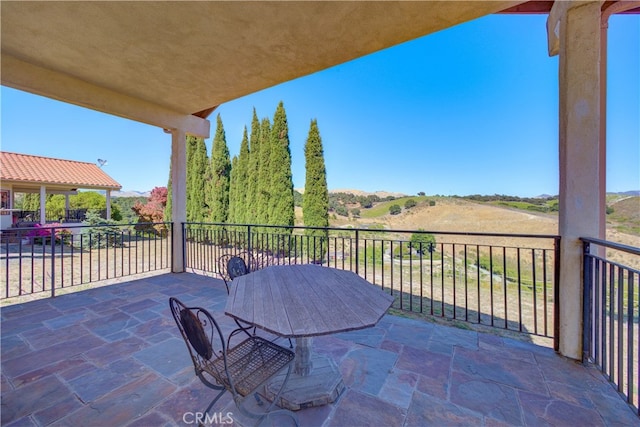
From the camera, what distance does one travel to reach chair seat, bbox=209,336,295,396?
47.4 inches

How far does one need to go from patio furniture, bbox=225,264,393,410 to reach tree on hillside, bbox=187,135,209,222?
35.4 ft

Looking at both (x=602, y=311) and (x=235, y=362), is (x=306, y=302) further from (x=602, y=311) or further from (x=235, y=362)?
(x=602, y=311)

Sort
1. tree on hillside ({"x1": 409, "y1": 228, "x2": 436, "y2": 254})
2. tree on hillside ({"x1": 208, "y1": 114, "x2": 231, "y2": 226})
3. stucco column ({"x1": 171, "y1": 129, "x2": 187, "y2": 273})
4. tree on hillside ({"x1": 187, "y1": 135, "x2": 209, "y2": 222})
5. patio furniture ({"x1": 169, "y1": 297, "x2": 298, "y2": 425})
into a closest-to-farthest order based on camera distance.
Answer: patio furniture ({"x1": 169, "y1": 297, "x2": 298, "y2": 425}) < tree on hillside ({"x1": 409, "y1": 228, "x2": 436, "y2": 254}) < stucco column ({"x1": 171, "y1": 129, "x2": 187, "y2": 273}) < tree on hillside ({"x1": 208, "y1": 114, "x2": 231, "y2": 226}) < tree on hillside ({"x1": 187, "y1": 135, "x2": 209, "y2": 222})

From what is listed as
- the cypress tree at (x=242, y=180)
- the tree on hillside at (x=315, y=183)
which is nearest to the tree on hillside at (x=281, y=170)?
the tree on hillside at (x=315, y=183)

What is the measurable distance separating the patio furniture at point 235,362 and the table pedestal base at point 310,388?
0.31 ft

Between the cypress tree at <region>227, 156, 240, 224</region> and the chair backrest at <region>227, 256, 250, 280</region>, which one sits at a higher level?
the cypress tree at <region>227, 156, 240, 224</region>

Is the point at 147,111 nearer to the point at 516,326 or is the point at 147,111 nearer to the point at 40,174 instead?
the point at 516,326

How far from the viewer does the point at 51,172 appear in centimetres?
1061

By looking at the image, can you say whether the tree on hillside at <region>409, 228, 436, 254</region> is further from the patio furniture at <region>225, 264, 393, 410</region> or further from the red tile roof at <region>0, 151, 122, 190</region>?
the red tile roof at <region>0, 151, 122, 190</region>

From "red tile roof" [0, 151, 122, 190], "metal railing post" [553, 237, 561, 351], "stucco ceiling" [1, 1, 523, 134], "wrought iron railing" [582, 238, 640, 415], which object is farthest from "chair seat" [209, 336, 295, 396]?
"red tile roof" [0, 151, 122, 190]

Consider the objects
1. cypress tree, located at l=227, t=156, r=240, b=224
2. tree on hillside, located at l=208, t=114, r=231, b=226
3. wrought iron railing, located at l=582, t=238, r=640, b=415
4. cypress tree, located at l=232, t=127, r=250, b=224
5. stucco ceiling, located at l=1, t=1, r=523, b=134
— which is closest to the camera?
wrought iron railing, located at l=582, t=238, r=640, b=415

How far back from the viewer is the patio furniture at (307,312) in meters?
1.22

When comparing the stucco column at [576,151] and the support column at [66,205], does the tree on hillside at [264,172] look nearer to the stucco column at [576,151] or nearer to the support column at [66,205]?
the stucco column at [576,151]

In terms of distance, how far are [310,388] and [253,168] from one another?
8.86 m
